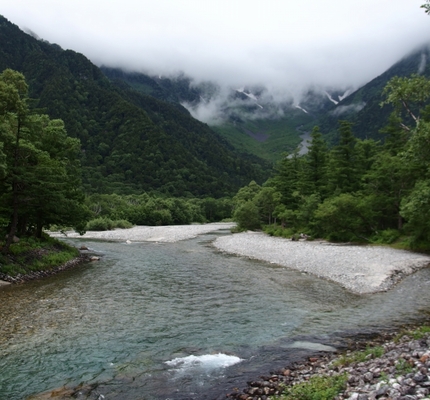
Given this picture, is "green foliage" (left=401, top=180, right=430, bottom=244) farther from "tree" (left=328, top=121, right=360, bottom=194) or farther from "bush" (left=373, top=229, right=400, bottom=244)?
"tree" (left=328, top=121, right=360, bottom=194)

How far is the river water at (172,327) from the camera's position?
1012 cm

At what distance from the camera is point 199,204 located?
501 feet

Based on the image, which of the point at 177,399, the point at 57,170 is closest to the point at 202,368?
the point at 177,399

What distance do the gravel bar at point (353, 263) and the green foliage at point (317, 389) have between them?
42.7 feet

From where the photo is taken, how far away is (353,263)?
28.0 metres

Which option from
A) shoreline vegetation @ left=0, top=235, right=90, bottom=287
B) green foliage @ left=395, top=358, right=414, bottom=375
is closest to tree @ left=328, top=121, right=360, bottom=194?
shoreline vegetation @ left=0, top=235, right=90, bottom=287

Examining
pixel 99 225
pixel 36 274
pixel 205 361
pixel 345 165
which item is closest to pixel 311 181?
pixel 345 165

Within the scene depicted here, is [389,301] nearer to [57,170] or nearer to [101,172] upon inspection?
[57,170]

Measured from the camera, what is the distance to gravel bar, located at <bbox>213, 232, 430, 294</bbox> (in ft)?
73.9

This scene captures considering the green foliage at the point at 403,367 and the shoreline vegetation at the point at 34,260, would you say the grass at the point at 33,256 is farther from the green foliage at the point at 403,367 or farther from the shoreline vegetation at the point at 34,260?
the green foliage at the point at 403,367

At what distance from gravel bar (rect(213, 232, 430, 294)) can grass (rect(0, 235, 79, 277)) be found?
18.4 m

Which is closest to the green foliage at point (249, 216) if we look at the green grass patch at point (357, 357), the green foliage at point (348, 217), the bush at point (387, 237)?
the green foliage at point (348, 217)

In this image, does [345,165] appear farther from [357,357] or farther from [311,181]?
[357,357]

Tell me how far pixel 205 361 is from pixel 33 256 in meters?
21.3
